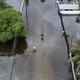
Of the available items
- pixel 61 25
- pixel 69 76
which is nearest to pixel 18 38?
pixel 61 25

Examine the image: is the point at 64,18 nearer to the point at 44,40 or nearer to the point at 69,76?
the point at 44,40

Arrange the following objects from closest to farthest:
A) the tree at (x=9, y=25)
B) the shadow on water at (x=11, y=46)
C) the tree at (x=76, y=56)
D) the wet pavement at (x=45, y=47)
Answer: the tree at (x=76, y=56) < the wet pavement at (x=45, y=47) < the tree at (x=9, y=25) < the shadow on water at (x=11, y=46)

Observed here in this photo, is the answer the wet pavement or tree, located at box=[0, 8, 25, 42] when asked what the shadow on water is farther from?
tree, located at box=[0, 8, 25, 42]

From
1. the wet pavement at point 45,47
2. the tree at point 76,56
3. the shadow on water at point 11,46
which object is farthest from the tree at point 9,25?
the tree at point 76,56

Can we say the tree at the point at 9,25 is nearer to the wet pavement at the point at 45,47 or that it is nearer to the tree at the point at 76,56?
the wet pavement at the point at 45,47

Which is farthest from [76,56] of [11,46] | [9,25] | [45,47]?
[9,25]

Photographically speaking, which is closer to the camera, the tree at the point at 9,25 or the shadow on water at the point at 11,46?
the tree at the point at 9,25

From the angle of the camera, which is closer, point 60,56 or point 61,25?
point 60,56

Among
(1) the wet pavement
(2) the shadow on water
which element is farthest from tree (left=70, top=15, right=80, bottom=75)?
(2) the shadow on water
